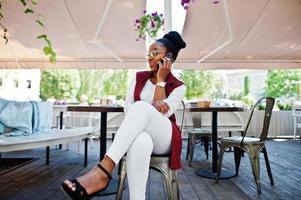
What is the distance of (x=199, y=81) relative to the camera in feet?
46.3

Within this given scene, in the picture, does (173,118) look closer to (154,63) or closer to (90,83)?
(154,63)

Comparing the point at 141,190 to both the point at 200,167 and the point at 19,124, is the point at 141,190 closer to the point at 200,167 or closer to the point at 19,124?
the point at 19,124

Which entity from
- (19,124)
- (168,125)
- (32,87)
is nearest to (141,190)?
(168,125)

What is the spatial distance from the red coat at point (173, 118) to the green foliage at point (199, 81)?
453 inches

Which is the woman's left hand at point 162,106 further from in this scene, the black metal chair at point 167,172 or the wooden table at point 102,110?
the wooden table at point 102,110

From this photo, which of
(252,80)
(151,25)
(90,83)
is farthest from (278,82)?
(151,25)

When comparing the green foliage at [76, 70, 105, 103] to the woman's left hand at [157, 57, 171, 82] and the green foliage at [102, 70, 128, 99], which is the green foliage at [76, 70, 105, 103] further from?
the woman's left hand at [157, 57, 171, 82]

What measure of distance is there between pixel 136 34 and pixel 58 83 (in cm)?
1121

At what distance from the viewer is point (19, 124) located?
2.59 meters

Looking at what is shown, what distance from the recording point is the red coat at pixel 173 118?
5.00ft

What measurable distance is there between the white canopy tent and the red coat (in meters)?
3.48

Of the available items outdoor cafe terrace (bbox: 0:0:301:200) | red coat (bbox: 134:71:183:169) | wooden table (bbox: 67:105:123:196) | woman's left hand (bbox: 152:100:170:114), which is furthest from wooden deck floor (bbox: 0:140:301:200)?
woman's left hand (bbox: 152:100:170:114)

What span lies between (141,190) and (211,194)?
1.21 metres

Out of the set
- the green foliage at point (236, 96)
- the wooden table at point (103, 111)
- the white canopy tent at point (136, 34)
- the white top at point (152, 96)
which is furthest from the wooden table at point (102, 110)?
the green foliage at point (236, 96)
